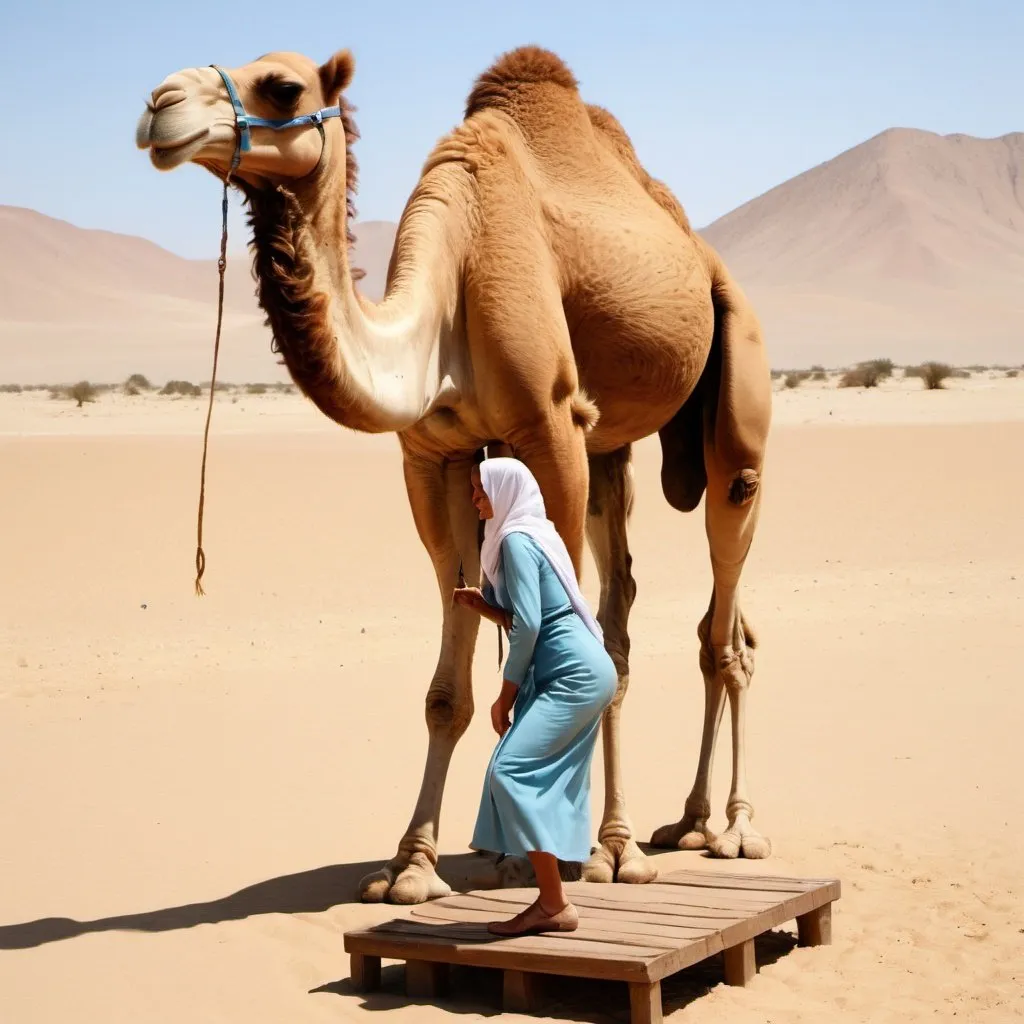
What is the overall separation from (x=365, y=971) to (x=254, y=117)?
2879 millimetres

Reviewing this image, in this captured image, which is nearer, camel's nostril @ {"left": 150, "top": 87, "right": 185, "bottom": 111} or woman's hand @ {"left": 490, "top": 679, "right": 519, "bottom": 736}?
camel's nostril @ {"left": 150, "top": 87, "right": 185, "bottom": 111}

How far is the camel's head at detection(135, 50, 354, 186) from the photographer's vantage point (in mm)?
4927

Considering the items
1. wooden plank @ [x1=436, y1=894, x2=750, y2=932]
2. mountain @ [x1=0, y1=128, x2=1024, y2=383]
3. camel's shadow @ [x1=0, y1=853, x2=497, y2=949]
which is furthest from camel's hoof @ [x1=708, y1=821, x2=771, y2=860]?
mountain @ [x1=0, y1=128, x2=1024, y2=383]

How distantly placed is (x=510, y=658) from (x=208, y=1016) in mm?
1497

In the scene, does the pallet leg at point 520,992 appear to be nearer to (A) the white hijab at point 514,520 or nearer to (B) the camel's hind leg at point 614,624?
(A) the white hijab at point 514,520

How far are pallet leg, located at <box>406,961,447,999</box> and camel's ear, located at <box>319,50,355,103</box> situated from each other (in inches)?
117

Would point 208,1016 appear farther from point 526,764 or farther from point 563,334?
point 563,334

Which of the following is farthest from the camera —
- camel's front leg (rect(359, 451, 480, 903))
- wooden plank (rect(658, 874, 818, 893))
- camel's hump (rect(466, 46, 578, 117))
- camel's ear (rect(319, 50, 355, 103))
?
camel's hump (rect(466, 46, 578, 117))

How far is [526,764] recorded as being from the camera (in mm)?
5148

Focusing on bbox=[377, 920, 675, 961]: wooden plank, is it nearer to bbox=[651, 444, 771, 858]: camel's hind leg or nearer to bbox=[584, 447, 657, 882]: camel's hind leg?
bbox=[584, 447, 657, 882]: camel's hind leg

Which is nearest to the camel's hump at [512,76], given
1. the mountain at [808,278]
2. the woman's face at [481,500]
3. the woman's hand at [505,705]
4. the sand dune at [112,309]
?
the woman's face at [481,500]

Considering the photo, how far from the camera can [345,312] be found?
18.0 ft

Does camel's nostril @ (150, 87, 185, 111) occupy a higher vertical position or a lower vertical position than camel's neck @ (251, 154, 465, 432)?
higher

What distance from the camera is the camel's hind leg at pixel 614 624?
22.5ft
